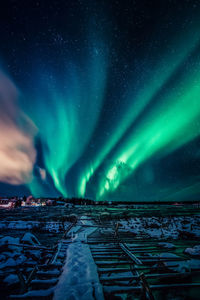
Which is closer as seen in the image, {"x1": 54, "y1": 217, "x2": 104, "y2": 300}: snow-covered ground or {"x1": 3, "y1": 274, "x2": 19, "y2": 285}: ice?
{"x1": 54, "y1": 217, "x2": 104, "y2": 300}: snow-covered ground

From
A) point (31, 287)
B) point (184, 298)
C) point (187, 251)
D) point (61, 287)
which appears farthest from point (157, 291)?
point (187, 251)

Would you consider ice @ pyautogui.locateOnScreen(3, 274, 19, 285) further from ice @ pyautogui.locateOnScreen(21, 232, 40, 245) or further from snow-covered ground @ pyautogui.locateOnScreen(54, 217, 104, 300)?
ice @ pyautogui.locateOnScreen(21, 232, 40, 245)

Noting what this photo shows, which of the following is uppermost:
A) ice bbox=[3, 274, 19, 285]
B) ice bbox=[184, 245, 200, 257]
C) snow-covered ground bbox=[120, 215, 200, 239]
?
ice bbox=[3, 274, 19, 285]

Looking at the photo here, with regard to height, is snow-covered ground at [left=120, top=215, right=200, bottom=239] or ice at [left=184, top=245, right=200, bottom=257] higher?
ice at [left=184, top=245, right=200, bottom=257]

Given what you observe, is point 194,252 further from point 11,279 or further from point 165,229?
point 11,279

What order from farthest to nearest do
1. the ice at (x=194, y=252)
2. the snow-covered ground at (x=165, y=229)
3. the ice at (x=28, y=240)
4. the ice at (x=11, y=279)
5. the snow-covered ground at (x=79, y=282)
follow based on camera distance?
the snow-covered ground at (x=165, y=229), the ice at (x=28, y=240), the ice at (x=194, y=252), the ice at (x=11, y=279), the snow-covered ground at (x=79, y=282)

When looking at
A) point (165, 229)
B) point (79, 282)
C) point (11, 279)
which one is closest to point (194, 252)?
point (79, 282)

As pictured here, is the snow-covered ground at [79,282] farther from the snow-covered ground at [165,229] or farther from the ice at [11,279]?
the snow-covered ground at [165,229]

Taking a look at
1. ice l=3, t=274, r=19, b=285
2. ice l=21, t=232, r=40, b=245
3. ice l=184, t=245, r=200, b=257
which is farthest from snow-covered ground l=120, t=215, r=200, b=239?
ice l=3, t=274, r=19, b=285

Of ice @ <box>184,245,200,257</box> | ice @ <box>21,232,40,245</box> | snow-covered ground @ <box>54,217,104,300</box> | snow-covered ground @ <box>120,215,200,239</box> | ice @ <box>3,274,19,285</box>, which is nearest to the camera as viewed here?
snow-covered ground @ <box>54,217,104,300</box>

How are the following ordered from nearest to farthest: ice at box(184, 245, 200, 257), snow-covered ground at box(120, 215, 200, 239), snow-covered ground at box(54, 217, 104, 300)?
snow-covered ground at box(54, 217, 104, 300)
ice at box(184, 245, 200, 257)
snow-covered ground at box(120, 215, 200, 239)

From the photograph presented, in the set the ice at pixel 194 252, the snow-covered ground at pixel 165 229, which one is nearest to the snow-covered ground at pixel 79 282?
the ice at pixel 194 252

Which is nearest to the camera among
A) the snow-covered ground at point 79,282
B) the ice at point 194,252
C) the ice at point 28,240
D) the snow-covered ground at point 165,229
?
the snow-covered ground at point 79,282

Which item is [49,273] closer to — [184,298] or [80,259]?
[80,259]
